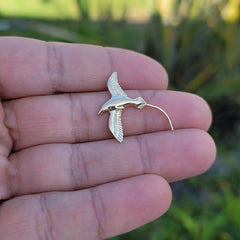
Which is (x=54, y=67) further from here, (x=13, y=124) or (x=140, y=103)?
(x=140, y=103)

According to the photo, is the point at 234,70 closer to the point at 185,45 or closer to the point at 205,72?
the point at 205,72

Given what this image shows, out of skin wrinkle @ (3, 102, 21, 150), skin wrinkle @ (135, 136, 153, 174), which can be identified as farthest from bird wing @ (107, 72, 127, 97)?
skin wrinkle @ (3, 102, 21, 150)

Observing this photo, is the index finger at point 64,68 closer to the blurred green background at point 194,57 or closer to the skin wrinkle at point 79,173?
the skin wrinkle at point 79,173

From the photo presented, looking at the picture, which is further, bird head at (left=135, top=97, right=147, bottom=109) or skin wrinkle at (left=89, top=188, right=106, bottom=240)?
bird head at (left=135, top=97, right=147, bottom=109)

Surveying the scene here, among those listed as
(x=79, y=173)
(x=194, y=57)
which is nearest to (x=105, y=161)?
(x=79, y=173)

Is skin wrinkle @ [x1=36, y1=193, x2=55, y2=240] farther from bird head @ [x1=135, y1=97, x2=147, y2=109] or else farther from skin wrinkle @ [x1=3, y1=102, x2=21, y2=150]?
bird head @ [x1=135, y1=97, x2=147, y2=109]

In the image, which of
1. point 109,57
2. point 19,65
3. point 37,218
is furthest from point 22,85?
point 37,218
